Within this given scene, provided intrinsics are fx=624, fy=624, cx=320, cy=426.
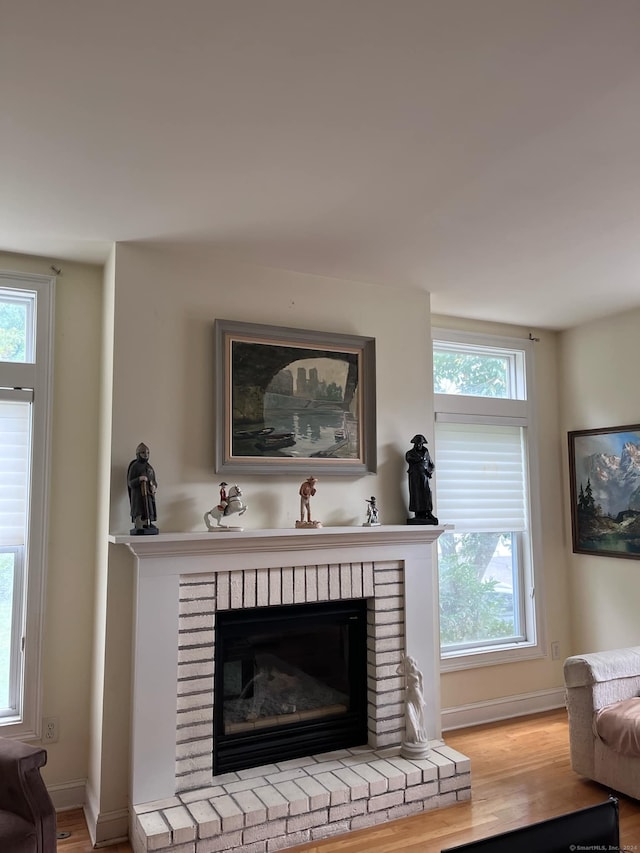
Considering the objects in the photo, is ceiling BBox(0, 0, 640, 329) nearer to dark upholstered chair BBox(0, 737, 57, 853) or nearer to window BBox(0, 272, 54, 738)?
window BBox(0, 272, 54, 738)

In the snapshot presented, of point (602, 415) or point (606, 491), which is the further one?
point (602, 415)

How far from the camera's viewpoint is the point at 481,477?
436 centimetres

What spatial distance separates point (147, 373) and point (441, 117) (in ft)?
5.73

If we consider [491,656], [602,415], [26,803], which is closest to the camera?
[26,803]

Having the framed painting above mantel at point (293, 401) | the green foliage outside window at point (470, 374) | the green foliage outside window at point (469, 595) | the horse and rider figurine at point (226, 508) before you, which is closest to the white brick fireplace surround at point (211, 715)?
the horse and rider figurine at point (226, 508)

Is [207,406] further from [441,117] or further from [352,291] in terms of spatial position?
[441,117]

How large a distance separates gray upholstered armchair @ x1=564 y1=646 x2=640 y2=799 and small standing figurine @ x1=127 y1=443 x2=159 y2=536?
7.63 feet

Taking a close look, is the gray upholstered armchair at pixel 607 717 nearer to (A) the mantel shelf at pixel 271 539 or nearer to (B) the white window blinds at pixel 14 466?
(A) the mantel shelf at pixel 271 539

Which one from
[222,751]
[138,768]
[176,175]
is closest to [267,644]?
[222,751]

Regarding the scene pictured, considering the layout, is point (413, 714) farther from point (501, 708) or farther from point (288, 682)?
point (501, 708)

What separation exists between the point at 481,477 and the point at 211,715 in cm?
241

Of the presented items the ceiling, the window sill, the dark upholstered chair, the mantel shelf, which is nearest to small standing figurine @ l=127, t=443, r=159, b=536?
the mantel shelf

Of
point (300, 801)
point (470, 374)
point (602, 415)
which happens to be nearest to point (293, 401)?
point (470, 374)

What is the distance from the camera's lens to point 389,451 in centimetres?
358
